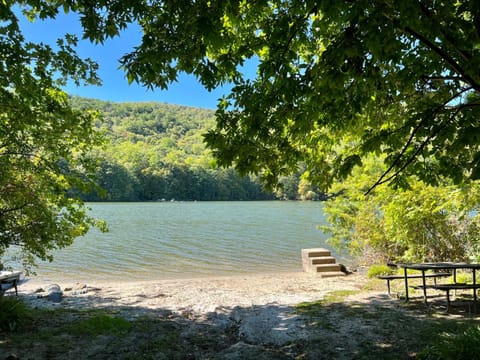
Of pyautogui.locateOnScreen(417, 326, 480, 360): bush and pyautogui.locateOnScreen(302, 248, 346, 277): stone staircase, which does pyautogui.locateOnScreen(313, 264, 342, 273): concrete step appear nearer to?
pyautogui.locateOnScreen(302, 248, 346, 277): stone staircase

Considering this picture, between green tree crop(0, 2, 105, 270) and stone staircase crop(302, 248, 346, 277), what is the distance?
28.8 feet

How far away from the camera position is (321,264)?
14.3 meters

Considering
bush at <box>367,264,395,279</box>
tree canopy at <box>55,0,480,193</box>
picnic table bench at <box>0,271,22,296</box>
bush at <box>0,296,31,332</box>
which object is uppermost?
tree canopy at <box>55,0,480,193</box>

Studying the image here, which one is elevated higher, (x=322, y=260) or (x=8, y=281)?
(x=8, y=281)

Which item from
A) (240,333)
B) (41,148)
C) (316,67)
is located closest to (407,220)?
(240,333)

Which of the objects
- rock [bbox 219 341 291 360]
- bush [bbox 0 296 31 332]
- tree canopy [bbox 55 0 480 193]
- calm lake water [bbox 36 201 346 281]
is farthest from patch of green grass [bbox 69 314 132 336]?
calm lake water [bbox 36 201 346 281]

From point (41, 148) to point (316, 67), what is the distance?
5921 mm

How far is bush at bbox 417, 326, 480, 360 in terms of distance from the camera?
3957 millimetres

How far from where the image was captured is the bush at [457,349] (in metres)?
3.96

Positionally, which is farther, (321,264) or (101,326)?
(321,264)

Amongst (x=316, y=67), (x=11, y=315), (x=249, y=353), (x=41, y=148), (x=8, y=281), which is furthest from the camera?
(x=8, y=281)

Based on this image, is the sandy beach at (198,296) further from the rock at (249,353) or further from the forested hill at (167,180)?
the forested hill at (167,180)

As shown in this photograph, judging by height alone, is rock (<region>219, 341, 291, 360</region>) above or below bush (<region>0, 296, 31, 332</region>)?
below

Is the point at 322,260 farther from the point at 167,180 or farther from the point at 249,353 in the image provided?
the point at 167,180
